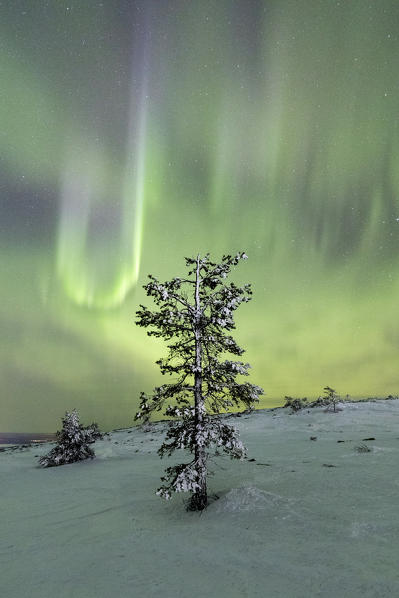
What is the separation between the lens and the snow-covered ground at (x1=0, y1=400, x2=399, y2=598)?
5609 millimetres

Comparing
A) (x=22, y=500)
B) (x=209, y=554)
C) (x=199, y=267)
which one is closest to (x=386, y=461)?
(x=209, y=554)

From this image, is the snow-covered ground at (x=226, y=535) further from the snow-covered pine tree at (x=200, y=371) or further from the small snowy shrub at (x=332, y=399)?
the small snowy shrub at (x=332, y=399)

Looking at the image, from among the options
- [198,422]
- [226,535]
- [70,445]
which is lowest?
[226,535]

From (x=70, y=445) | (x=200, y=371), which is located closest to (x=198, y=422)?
(x=200, y=371)

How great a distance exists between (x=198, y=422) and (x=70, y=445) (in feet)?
55.6

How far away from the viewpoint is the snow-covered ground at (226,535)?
5.61m

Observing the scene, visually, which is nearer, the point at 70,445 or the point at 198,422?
the point at 198,422

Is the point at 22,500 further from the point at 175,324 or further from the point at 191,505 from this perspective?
the point at 175,324

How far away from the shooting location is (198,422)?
906cm

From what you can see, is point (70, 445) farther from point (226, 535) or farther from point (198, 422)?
point (226, 535)

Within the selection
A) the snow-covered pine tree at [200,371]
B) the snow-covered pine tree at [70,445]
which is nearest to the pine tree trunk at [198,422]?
the snow-covered pine tree at [200,371]

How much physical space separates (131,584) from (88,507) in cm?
657

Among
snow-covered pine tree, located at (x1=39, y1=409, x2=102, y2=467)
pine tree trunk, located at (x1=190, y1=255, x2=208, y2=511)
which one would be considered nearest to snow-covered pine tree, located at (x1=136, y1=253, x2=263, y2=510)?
pine tree trunk, located at (x1=190, y1=255, x2=208, y2=511)

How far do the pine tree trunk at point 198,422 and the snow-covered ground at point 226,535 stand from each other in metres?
0.41
